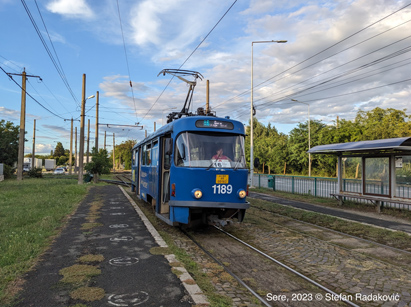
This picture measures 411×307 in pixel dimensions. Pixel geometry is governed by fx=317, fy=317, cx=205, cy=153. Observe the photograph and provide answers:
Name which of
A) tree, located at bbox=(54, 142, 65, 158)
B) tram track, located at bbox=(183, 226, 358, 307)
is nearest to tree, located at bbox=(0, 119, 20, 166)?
tram track, located at bbox=(183, 226, 358, 307)

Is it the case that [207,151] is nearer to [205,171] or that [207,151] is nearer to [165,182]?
[205,171]

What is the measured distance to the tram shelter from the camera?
12.4 meters

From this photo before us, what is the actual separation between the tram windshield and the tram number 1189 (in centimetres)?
48

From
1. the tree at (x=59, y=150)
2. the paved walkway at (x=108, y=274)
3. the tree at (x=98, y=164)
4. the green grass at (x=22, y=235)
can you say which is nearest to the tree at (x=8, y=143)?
the tree at (x=98, y=164)

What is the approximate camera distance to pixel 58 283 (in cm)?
478

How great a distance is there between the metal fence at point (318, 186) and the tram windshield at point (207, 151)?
8672mm

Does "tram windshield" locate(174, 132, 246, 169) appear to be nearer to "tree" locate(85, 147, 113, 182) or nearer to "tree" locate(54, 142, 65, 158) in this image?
"tree" locate(85, 147, 113, 182)

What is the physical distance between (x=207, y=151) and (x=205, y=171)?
58 centimetres

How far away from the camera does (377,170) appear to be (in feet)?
45.7

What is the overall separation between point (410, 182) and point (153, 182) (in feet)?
33.9

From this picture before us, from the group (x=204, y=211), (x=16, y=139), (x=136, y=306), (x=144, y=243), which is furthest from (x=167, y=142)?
(x=16, y=139)

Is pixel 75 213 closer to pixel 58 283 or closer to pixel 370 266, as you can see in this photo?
pixel 58 283

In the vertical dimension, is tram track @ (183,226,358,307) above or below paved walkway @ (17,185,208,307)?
below

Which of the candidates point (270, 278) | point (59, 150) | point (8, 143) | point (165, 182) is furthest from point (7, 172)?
point (59, 150)
